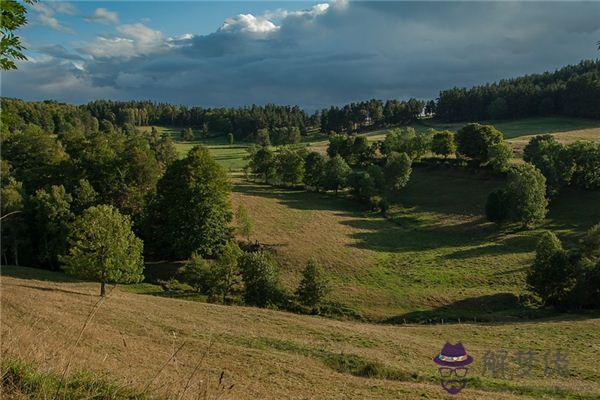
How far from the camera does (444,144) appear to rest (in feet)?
320

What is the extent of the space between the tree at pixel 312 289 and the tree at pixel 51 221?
98.1 feet

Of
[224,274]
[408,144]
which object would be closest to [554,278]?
[224,274]

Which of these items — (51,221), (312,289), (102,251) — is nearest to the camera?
(102,251)

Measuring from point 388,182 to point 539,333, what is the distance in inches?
2270

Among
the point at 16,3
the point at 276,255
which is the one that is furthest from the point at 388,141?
the point at 16,3

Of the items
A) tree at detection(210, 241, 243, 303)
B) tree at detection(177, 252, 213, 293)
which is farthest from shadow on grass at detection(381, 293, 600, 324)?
tree at detection(177, 252, 213, 293)

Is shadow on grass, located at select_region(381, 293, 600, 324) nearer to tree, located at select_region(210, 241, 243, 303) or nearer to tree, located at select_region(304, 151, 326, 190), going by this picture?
tree, located at select_region(210, 241, 243, 303)

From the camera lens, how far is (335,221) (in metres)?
70.2

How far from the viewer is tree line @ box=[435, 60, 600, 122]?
13825 centimetres

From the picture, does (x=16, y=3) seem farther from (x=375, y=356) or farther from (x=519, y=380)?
(x=519, y=380)

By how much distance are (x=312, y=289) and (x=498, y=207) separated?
40.4m

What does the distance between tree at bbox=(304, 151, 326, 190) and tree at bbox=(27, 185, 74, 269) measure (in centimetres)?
5155

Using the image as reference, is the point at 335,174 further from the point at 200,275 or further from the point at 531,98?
the point at 531,98

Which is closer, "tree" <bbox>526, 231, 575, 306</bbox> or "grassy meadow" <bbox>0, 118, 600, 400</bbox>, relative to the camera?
"grassy meadow" <bbox>0, 118, 600, 400</bbox>
